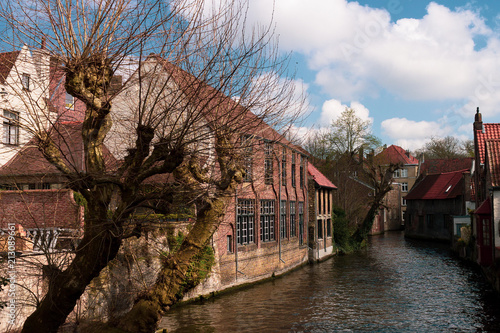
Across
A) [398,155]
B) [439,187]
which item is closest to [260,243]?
[439,187]

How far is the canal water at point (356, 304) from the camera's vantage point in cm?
1405

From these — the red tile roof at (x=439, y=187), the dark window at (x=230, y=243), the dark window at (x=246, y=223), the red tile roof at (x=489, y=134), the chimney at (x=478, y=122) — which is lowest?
the dark window at (x=230, y=243)

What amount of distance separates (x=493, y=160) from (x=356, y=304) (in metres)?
10.1

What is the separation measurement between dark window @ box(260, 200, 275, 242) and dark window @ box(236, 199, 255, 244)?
1113 mm

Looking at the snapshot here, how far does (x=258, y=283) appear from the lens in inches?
829

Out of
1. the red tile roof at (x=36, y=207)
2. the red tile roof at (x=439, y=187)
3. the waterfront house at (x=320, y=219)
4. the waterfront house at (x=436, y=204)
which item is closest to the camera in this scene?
the red tile roof at (x=36, y=207)

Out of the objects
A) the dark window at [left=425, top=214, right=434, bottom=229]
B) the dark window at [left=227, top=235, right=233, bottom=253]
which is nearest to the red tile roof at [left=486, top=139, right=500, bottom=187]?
the dark window at [left=227, top=235, right=233, bottom=253]

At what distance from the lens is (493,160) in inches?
871

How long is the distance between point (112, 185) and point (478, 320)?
40.3ft

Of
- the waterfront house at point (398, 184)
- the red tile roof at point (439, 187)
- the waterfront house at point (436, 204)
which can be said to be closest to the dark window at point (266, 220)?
the waterfront house at point (436, 204)

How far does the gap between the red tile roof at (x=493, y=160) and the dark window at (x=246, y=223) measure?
10.3 m

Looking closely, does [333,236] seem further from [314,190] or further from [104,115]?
[104,115]

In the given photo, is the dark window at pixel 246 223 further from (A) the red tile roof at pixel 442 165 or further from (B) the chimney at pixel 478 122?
(A) the red tile roof at pixel 442 165

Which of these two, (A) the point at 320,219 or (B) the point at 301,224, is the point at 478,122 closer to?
(A) the point at 320,219
